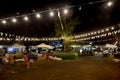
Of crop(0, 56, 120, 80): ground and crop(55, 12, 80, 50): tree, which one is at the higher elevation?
crop(55, 12, 80, 50): tree

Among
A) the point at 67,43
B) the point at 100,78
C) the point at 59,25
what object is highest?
the point at 59,25

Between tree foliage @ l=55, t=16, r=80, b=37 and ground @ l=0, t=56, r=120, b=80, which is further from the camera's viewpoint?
tree foliage @ l=55, t=16, r=80, b=37

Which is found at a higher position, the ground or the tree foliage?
the tree foliage

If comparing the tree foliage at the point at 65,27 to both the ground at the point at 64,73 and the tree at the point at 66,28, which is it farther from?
the ground at the point at 64,73

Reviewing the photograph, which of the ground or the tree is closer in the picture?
the ground

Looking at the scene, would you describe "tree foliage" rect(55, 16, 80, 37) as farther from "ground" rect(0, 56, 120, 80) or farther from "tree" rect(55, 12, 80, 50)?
"ground" rect(0, 56, 120, 80)

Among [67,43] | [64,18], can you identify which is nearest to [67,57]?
[67,43]

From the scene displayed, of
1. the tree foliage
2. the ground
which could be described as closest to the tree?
the tree foliage

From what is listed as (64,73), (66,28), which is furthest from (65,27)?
(64,73)

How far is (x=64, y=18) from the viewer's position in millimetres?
34625

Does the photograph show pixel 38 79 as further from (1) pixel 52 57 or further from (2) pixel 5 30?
(2) pixel 5 30

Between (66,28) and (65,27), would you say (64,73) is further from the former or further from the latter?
(65,27)

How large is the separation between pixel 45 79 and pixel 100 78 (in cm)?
324

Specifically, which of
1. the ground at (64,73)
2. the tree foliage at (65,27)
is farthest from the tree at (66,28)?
the ground at (64,73)
